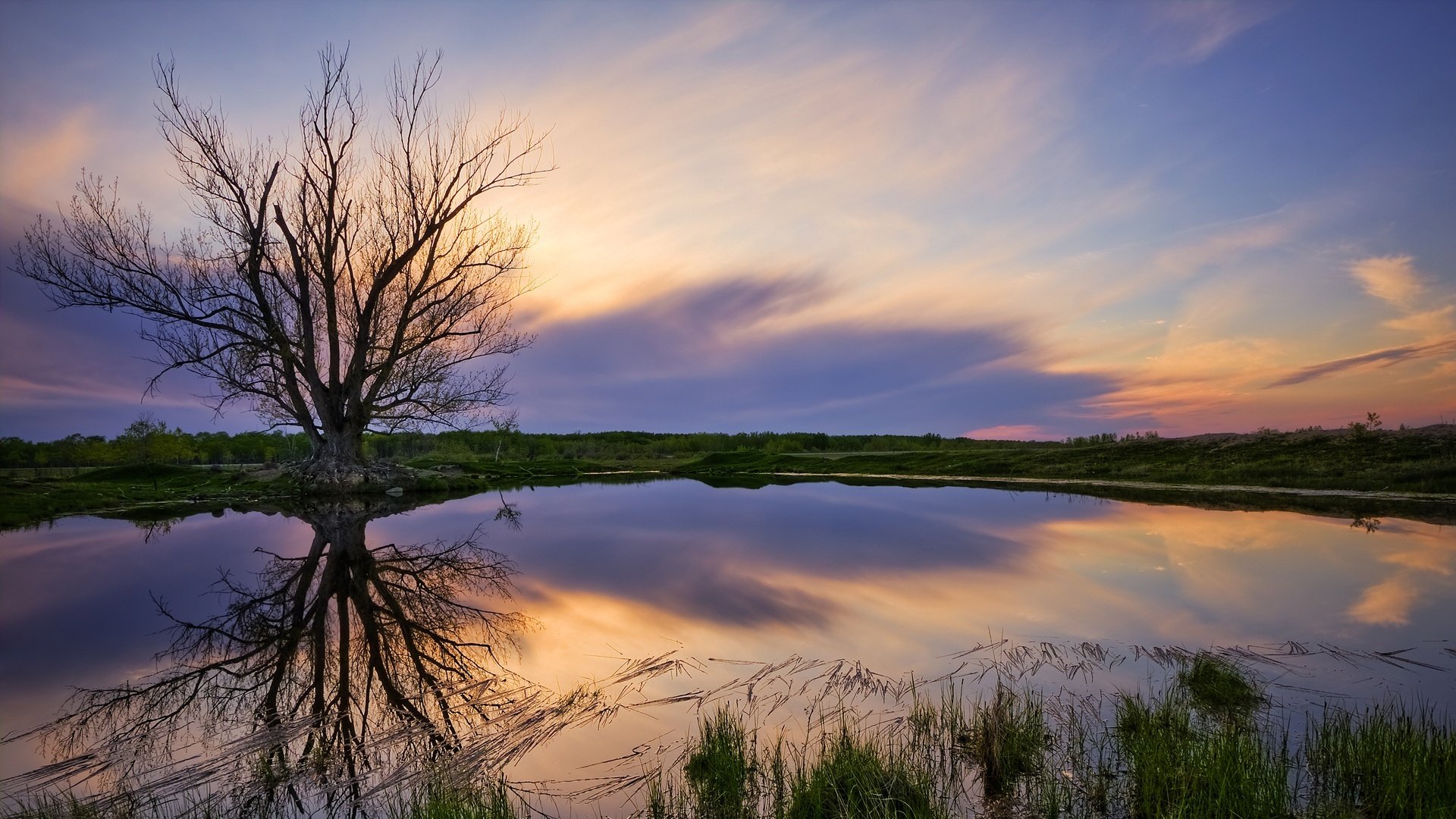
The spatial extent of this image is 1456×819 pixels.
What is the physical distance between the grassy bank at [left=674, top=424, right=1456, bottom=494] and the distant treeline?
7587 mm

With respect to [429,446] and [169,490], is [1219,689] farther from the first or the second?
[429,446]

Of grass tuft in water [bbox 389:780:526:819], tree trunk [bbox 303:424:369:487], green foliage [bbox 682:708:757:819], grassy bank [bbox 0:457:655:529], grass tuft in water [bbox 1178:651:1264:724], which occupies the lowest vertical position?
grass tuft in water [bbox 1178:651:1264:724]

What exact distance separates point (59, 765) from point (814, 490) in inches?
1143

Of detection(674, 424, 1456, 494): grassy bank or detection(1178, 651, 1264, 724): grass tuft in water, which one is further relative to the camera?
detection(674, 424, 1456, 494): grassy bank

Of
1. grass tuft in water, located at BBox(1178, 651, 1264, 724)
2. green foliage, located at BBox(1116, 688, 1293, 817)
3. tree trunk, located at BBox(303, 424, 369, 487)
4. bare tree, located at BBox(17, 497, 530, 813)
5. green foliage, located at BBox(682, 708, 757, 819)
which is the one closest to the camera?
Result: green foliage, located at BBox(1116, 688, 1293, 817)

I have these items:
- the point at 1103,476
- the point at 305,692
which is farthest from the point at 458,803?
the point at 1103,476

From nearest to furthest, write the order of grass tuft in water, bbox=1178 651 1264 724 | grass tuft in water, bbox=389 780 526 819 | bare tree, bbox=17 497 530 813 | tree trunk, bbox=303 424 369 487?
1. grass tuft in water, bbox=389 780 526 819
2. bare tree, bbox=17 497 530 813
3. grass tuft in water, bbox=1178 651 1264 724
4. tree trunk, bbox=303 424 369 487

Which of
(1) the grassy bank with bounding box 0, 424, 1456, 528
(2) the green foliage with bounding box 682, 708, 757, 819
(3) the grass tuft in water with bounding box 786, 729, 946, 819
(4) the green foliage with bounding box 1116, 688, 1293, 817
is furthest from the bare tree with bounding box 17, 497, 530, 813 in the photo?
(1) the grassy bank with bounding box 0, 424, 1456, 528

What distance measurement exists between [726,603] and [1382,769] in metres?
7.32

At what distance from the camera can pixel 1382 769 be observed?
4094 mm

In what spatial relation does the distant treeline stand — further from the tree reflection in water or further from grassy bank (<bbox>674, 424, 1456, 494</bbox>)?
the tree reflection in water

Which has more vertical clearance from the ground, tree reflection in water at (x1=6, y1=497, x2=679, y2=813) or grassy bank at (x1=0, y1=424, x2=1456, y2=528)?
grassy bank at (x1=0, y1=424, x2=1456, y2=528)

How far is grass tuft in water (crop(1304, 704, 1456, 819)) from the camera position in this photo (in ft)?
12.5

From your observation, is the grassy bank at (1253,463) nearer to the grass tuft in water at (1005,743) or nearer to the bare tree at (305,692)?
the grass tuft in water at (1005,743)
